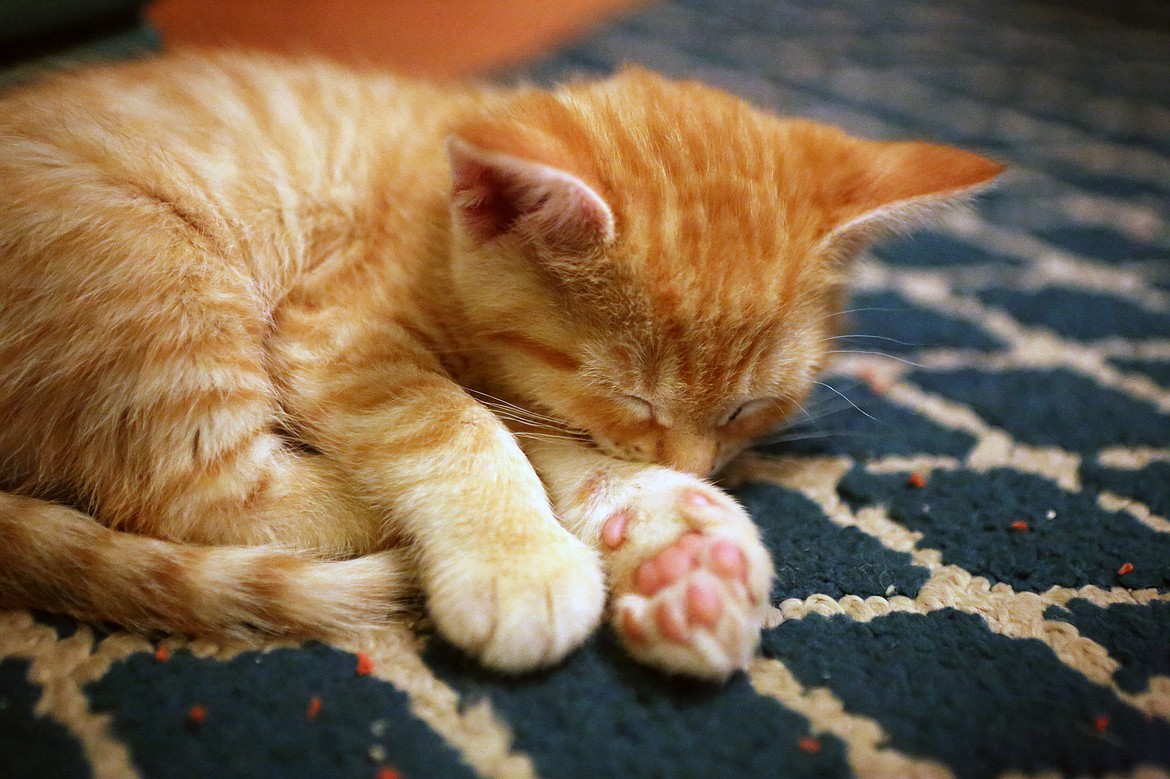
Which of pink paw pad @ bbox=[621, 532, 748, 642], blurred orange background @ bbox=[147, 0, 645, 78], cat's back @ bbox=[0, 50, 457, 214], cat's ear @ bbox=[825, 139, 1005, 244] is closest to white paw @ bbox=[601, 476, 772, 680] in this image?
pink paw pad @ bbox=[621, 532, 748, 642]

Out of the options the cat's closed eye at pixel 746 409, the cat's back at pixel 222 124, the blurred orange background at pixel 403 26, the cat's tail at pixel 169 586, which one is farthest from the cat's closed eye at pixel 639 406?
the blurred orange background at pixel 403 26

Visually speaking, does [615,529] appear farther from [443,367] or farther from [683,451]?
[443,367]

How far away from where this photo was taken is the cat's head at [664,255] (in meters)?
0.90

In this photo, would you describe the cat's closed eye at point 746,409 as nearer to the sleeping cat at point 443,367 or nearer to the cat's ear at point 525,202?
the sleeping cat at point 443,367

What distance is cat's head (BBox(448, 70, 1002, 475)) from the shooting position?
2.95 feet

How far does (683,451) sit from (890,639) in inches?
11.6

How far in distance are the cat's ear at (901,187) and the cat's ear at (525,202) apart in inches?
12.2

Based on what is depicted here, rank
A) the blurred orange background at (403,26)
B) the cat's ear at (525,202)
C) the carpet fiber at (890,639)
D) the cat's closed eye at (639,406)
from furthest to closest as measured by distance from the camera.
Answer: the blurred orange background at (403,26) < the cat's closed eye at (639,406) < the cat's ear at (525,202) < the carpet fiber at (890,639)

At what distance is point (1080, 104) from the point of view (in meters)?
2.47

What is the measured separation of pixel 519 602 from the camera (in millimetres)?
788

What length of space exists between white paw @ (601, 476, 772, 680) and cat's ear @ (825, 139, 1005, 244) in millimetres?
366

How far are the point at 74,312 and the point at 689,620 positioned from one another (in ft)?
2.37

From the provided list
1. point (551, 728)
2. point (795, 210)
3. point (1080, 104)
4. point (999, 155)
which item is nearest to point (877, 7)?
point (1080, 104)

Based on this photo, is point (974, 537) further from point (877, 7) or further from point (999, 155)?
point (877, 7)
